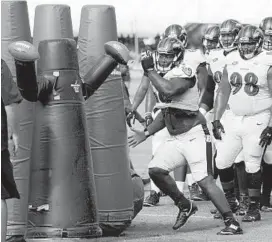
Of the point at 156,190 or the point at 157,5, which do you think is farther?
the point at 157,5

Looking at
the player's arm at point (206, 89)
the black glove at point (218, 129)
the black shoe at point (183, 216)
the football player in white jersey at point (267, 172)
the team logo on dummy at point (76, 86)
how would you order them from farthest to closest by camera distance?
the player's arm at point (206, 89), the football player in white jersey at point (267, 172), the black glove at point (218, 129), the black shoe at point (183, 216), the team logo on dummy at point (76, 86)

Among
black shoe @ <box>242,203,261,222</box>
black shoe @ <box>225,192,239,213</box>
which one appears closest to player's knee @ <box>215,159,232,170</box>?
black shoe @ <box>225,192,239,213</box>

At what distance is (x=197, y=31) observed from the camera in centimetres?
1745

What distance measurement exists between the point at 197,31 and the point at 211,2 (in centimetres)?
125

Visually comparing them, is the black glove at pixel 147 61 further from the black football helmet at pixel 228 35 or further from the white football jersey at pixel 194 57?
the black football helmet at pixel 228 35

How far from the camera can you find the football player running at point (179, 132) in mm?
8914

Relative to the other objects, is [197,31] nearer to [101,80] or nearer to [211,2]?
[211,2]

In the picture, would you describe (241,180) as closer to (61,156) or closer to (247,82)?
(247,82)

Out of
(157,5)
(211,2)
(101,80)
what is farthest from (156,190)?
(157,5)

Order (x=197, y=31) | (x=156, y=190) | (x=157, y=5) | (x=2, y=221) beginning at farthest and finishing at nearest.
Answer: (x=157, y=5)
(x=197, y=31)
(x=156, y=190)
(x=2, y=221)

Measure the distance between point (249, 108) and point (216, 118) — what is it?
42cm

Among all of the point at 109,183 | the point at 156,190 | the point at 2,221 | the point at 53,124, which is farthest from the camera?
the point at 156,190

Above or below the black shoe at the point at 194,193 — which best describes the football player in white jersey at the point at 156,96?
above

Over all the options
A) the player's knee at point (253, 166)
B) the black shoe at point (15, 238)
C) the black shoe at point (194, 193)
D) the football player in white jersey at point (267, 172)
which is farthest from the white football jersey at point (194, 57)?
the black shoe at point (15, 238)
